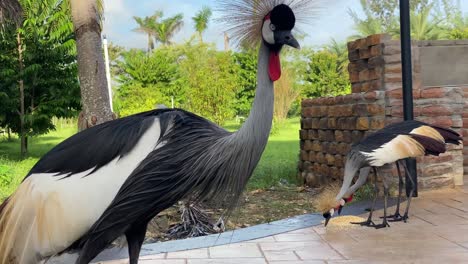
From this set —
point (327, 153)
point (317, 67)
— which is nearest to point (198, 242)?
point (327, 153)

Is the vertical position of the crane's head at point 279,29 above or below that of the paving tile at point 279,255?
above

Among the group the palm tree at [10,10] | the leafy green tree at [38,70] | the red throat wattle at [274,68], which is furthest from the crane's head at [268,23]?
the leafy green tree at [38,70]

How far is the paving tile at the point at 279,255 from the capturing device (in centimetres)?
418

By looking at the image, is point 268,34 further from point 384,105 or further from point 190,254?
point 384,105

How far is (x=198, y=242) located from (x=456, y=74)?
5.27 m

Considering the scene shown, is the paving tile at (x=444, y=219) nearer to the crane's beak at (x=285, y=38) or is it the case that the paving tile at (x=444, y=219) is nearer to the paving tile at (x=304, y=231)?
the paving tile at (x=304, y=231)

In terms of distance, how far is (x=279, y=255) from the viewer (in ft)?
14.0

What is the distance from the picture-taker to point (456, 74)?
315 inches

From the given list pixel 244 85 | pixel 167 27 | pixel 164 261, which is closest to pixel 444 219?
pixel 164 261

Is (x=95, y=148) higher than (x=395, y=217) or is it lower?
higher

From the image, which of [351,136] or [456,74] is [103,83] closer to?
[351,136]

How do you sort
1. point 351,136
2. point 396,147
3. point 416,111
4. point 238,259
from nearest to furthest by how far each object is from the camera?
point 238,259 < point 396,147 < point 416,111 < point 351,136

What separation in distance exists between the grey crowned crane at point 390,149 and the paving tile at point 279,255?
1002mm

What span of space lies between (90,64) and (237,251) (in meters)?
2.64
